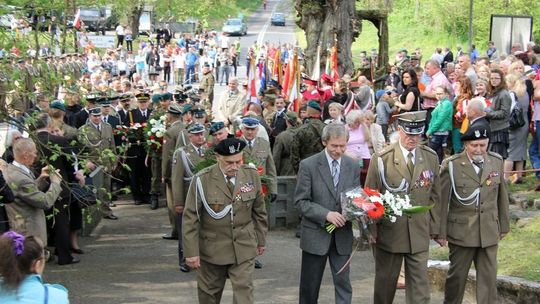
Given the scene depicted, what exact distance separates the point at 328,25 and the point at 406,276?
14776mm

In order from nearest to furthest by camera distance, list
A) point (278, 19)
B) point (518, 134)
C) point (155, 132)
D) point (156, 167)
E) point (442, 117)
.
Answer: point (518, 134)
point (442, 117)
point (155, 132)
point (156, 167)
point (278, 19)

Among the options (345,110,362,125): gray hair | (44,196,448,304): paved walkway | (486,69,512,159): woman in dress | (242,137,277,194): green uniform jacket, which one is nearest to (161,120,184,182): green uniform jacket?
(44,196,448,304): paved walkway

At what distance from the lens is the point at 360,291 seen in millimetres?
10508

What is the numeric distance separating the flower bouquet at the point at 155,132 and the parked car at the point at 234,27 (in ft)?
170

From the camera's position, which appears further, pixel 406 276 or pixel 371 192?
pixel 406 276

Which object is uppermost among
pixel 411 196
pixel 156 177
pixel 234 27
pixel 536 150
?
pixel 234 27

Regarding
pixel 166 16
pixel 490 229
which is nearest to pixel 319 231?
pixel 490 229

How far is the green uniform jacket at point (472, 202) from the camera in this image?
8.90m

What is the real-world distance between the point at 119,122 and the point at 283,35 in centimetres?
5254

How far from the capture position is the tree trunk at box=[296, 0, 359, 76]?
22.9m

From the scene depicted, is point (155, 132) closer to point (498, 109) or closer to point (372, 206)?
point (498, 109)

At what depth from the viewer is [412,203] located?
28.6 feet

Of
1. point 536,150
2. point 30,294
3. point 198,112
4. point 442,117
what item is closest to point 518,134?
point 536,150

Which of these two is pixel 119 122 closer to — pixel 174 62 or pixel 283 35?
pixel 174 62
